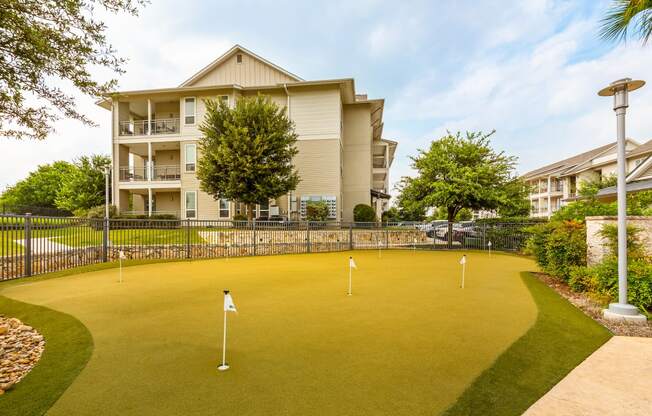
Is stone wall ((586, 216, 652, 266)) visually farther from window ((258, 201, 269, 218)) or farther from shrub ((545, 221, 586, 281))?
window ((258, 201, 269, 218))

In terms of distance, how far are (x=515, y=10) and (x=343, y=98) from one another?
46.0 ft

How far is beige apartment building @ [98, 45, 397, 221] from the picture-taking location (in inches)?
909

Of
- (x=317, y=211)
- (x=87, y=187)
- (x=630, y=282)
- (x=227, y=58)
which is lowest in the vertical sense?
(x=630, y=282)

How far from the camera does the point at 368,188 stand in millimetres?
25734

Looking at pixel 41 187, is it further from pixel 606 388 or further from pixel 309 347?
pixel 606 388

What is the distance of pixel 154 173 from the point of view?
84.6 ft

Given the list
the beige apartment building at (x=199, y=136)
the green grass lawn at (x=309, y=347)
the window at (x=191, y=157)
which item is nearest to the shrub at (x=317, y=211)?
the beige apartment building at (x=199, y=136)

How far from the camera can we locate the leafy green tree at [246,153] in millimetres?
17703

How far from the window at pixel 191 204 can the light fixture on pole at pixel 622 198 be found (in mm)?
23598

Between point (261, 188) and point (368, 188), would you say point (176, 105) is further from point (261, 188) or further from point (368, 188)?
point (368, 188)

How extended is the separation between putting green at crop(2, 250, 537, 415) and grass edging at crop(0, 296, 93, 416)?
133mm

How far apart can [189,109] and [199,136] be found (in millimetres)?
2603

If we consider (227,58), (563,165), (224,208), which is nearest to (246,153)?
(224,208)

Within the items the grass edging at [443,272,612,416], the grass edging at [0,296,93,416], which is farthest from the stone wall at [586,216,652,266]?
the grass edging at [0,296,93,416]
